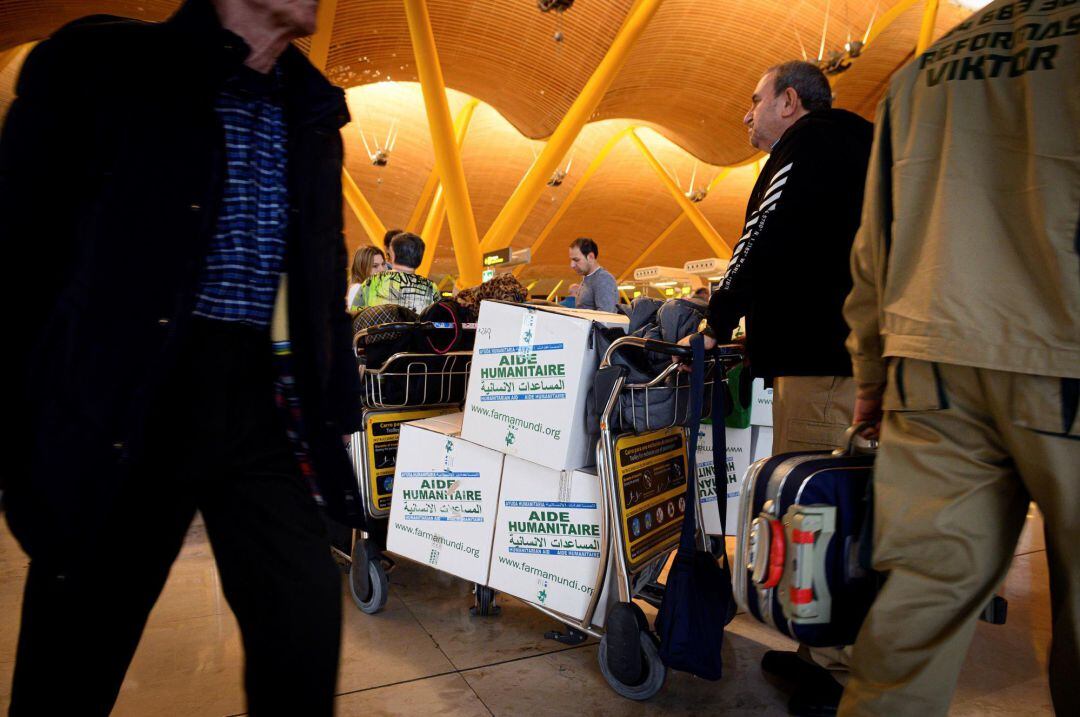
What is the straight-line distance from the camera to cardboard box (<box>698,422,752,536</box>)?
11.5 feet

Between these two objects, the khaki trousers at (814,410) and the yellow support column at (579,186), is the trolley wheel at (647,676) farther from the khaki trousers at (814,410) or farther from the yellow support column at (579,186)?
the yellow support column at (579,186)

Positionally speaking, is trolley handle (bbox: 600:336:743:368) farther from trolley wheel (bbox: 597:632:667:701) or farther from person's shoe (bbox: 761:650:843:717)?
person's shoe (bbox: 761:650:843:717)

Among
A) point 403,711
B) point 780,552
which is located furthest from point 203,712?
point 780,552

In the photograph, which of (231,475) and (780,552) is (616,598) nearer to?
(780,552)

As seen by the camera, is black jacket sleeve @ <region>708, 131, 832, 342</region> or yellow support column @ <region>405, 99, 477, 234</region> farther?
yellow support column @ <region>405, 99, 477, 234</region>

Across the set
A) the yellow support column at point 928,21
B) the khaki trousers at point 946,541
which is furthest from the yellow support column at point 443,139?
the khaki trousers at point 946,541

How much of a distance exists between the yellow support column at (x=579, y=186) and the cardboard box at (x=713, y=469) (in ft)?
90.1

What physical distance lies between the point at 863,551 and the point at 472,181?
103 ft

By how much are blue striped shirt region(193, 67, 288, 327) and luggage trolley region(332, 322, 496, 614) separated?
5.65 feet

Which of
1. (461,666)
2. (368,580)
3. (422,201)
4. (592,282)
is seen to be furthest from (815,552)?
(422,201)

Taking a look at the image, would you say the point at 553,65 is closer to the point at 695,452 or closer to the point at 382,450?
the point at 382,450

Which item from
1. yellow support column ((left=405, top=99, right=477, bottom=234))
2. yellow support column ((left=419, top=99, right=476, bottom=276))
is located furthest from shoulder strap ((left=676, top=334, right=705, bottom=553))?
yellow support column ((left=405, top=99, right=477, bottom=234))

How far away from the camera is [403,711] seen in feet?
7.31

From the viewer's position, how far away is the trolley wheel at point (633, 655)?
2301 millimetres
